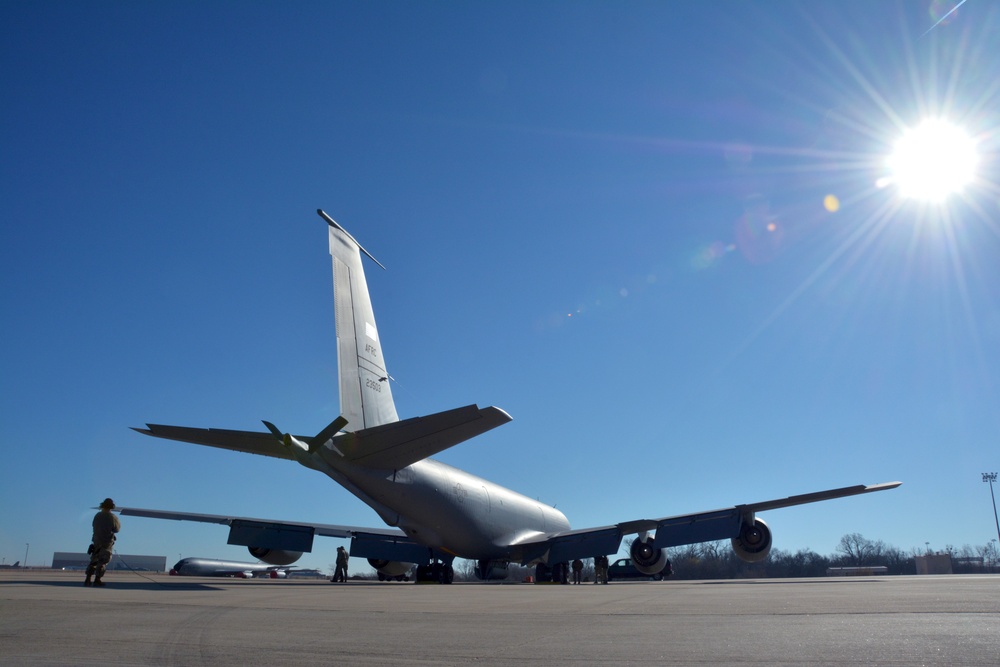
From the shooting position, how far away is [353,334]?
58.6 ft

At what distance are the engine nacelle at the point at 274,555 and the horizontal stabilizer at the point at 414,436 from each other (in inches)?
300

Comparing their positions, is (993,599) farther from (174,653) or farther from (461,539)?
(461,539)

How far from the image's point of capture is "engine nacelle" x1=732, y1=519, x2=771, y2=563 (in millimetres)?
22719

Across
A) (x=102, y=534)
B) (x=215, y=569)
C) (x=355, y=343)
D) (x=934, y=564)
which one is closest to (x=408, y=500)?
(x=355, y=343)

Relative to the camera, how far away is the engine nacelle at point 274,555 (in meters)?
22.5

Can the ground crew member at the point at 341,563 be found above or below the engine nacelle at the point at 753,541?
below

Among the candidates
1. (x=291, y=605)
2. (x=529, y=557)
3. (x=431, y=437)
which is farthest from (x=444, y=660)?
(x=529, y=557)

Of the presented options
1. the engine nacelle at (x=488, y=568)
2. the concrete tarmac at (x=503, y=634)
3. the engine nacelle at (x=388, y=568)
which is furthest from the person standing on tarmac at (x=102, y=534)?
the engine nacelle at (x=488, y=568)

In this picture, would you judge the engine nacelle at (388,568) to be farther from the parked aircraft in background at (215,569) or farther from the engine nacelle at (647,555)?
the parked aircraft in background at (215,569)

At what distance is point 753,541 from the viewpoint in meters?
22.9

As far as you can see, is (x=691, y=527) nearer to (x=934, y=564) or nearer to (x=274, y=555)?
(x=274, y=555)

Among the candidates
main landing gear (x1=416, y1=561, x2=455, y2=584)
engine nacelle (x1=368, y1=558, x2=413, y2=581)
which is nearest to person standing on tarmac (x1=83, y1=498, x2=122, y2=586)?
main landing gear (x1=416, y1=561, x2=455, y2=584)

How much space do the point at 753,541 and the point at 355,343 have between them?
1422cm

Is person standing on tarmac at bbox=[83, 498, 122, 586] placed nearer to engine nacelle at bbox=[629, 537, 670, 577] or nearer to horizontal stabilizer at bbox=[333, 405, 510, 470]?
horizontal stabilizer at bbox=[333, 405, 510, 470]
